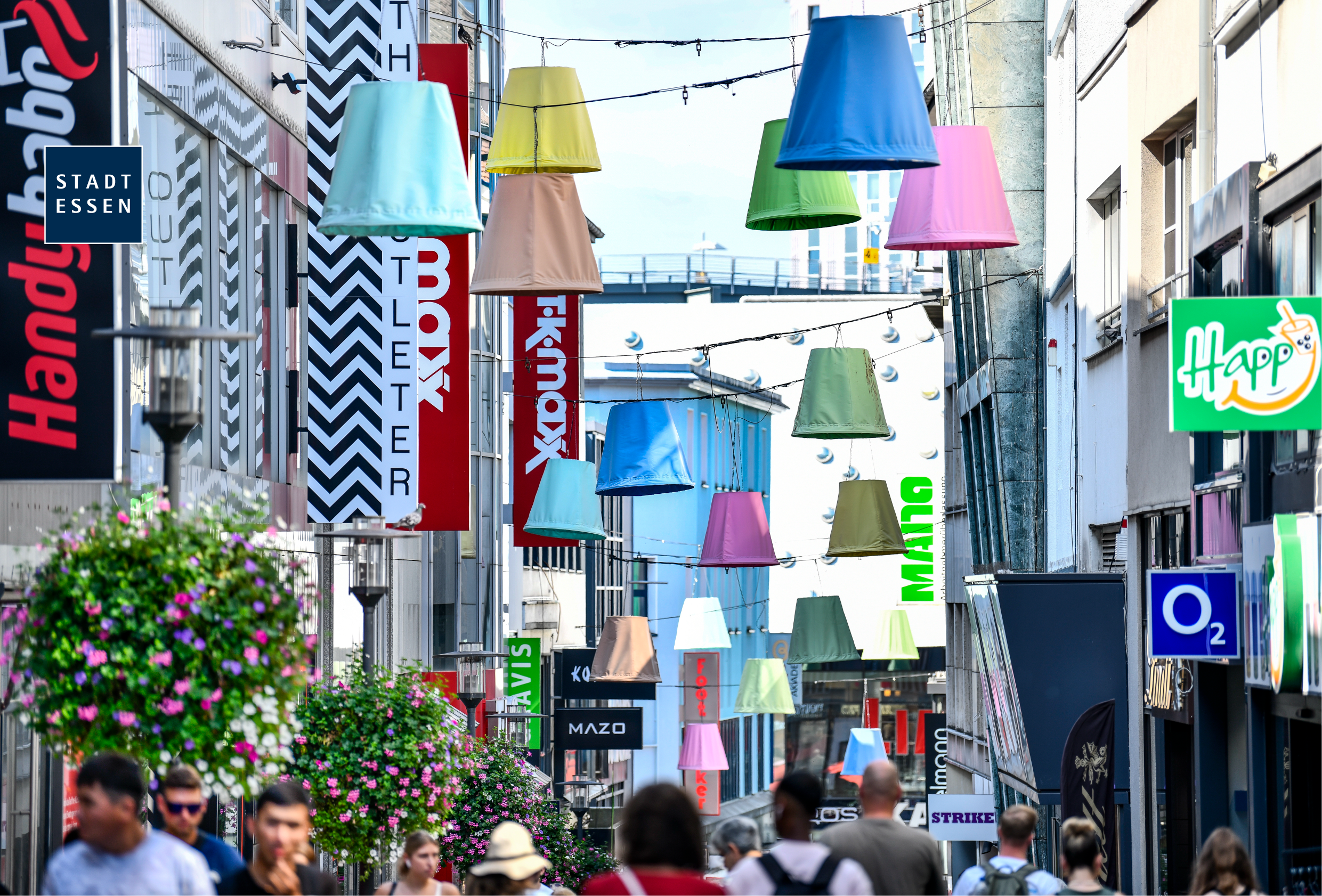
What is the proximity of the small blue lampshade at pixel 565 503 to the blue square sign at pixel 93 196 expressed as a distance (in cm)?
1244

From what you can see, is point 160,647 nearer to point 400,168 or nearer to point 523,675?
point 400,168

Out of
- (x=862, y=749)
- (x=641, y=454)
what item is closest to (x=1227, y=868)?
(x=641, y=454)

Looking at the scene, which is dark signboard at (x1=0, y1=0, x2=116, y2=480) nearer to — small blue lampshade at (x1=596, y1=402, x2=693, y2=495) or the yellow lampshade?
the yellow lampshade

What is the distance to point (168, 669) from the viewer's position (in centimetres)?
855

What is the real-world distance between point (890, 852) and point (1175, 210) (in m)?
10.5

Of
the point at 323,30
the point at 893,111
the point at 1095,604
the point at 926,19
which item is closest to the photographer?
the point at 893,111

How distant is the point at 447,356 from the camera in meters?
21.2

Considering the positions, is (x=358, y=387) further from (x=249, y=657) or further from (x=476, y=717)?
(x=476, y=717)

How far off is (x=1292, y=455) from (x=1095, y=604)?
5.39m

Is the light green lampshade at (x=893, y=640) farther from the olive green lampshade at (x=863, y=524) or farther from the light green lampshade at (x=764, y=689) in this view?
the olive green lampshade at (x=863, y=524)

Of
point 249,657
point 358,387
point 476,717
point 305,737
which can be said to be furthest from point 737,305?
point 249,657

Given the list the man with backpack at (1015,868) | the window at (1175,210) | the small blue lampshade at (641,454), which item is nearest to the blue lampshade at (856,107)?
the window at (1175,210)

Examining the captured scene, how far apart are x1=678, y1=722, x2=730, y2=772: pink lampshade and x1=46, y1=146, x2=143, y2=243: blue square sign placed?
38071 millimetres

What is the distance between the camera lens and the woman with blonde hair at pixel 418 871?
31.8ft
